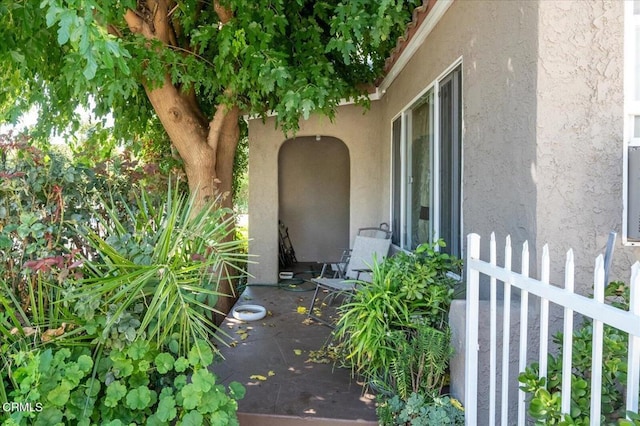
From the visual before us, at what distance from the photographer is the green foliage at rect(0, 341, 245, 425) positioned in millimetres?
2041

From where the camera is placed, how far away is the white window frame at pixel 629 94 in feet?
7.30

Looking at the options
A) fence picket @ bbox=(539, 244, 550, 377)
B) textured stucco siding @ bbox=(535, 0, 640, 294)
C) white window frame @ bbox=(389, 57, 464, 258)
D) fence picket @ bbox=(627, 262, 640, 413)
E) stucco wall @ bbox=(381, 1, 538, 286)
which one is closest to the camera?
fence picket @ bbox=(627, 262, 640, 413)

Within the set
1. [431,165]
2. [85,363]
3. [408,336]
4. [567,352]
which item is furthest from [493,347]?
[431,165]

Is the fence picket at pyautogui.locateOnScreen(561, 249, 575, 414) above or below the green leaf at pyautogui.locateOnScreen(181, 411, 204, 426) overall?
above

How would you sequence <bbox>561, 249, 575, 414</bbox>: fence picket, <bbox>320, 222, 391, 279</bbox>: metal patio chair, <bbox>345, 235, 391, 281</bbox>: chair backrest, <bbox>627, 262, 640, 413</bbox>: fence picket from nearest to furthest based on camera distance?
1. <bbox>627, 262, 640, 413</bbox>: fence picket
2. <bbox>561, 249, 575, 414</bbox>: fence picket
3. <bbox>345, 235, 391, 281</bbox>: chair backrest
4. <bbox>320, 222, 391, 279</bbox>: metal patio chair

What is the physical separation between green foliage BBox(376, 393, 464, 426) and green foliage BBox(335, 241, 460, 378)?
10.2 inches

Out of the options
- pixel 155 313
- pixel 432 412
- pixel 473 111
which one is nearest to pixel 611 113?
pixel 473 111

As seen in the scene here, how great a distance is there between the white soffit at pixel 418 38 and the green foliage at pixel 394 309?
7.20ft

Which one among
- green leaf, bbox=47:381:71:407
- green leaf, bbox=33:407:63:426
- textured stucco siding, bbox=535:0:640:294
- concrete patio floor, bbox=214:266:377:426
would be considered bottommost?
concrete patio floor, bbox=214:266:377:426

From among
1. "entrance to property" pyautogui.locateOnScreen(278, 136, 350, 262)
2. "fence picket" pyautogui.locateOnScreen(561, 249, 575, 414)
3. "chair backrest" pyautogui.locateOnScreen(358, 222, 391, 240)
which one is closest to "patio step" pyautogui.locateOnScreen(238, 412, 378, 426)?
"fence picket" pyautogui.locateOnScreen(561, 249, 575, 414)

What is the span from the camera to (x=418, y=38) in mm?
4355

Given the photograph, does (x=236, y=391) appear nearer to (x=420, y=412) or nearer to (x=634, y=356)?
(x=420, y=412)

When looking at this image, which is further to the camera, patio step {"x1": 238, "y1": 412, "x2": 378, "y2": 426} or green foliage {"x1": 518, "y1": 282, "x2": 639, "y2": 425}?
patio step {"x1": 238, "y1": 412, "x2": 378, "y2": 426}

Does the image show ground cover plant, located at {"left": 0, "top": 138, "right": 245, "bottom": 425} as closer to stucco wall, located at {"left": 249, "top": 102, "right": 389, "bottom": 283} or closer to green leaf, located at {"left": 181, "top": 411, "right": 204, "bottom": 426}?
green leaf, located at {"left": 181, "top": 411, "right": 204, "bottom": 426}
